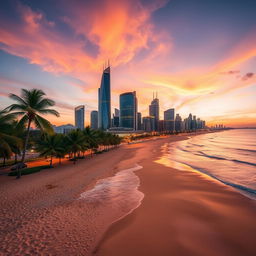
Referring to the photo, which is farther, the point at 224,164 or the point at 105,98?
the point at 105,98

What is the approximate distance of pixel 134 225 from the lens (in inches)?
269

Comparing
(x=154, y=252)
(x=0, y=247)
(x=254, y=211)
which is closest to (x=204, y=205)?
(x=254, y=211)

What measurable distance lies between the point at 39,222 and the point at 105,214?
3.83 metres

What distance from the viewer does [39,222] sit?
23.4ft

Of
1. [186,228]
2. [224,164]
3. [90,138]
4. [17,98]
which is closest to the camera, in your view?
[186,228]

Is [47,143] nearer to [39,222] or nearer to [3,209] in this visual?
[3,209]

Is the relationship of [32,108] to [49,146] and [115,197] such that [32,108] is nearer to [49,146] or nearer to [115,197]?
[49,146]

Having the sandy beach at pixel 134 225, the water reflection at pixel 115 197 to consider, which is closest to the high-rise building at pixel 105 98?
the water reflection at pixel 115 197

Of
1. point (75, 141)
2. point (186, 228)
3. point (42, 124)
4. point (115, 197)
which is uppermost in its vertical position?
point (42, 124)

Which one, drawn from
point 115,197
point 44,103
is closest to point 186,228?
point 115,197

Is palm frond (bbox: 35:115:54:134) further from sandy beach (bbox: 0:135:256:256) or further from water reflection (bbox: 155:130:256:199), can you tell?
water reflection (bbox: 155:130:256:199)

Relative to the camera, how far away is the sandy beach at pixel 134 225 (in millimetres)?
5461

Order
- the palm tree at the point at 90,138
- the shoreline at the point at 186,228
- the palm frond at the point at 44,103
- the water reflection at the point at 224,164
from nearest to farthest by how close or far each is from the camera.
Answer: the shoreline at the point at 186,228 < the water reflection at the point at 224,164 < the palm frond at the point at 44,103 < the palm tree at the point at 90,138

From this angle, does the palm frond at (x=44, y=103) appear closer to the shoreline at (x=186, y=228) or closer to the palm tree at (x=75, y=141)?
the palm tree at (x=75, y=141)
